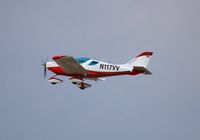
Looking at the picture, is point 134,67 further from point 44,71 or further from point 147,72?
point 44,71

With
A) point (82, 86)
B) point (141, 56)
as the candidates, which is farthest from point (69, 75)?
point (141, 56)

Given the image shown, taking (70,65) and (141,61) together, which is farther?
(141,61)

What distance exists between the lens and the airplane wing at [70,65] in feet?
259

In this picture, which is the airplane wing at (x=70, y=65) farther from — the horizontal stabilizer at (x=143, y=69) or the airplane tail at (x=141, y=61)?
the horizontal stabilizer at (x=143, y=69)

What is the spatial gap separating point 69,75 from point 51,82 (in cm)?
174

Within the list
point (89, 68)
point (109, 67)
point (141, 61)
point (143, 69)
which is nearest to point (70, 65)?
point (89, 68)

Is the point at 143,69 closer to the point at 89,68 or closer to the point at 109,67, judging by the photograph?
the point at 109,67

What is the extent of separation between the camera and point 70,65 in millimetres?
79688

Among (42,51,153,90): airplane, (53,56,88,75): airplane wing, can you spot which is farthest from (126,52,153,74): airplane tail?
(53,56,88,75): airplane wing

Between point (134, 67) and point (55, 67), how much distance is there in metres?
7.24

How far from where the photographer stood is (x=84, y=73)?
262 feet

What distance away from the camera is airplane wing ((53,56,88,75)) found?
79062 mm

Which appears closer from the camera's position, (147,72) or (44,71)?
(147,72)

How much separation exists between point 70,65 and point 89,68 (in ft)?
5.41
